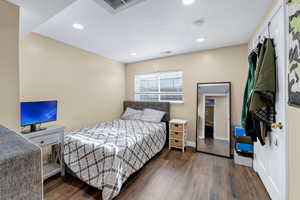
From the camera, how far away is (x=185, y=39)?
2.52 m

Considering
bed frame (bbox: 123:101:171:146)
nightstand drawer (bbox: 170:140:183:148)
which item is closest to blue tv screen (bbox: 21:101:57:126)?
bed frame (bbox: 123:101:171:146)

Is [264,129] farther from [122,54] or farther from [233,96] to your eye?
[122,54]

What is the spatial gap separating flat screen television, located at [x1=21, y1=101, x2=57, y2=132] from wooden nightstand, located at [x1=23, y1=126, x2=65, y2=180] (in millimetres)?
195

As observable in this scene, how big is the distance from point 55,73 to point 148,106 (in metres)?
2.33

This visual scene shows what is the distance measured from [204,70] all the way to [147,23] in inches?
73.5

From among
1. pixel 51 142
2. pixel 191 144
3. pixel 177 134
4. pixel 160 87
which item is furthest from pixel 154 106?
pixel 51 142

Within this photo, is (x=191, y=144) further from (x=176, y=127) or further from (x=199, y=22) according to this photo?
(x=199, y=22)

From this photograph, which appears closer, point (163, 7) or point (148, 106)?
point (163, 7)

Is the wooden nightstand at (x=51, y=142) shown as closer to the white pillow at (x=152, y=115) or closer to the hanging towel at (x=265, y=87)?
the white pillow at (x=152, y=115)

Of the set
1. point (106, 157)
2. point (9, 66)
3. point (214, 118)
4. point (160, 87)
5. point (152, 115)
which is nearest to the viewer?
→ point (9, 66)

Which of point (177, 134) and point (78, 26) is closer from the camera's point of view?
point (78, 26)

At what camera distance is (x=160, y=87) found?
3.77m

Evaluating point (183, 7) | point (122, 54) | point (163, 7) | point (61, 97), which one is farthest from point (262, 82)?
point (61, 97)

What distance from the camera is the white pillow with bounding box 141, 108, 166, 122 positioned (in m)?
3.38
